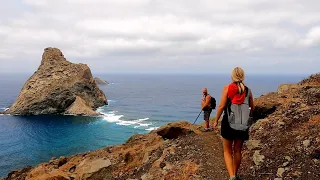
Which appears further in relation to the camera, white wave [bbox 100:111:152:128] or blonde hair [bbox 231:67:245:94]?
white wave [bbox 100:111:152:128]

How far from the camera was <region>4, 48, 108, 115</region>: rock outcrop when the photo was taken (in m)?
110

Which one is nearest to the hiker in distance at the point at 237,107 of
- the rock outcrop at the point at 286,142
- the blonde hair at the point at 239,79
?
the blonde hair at the point at 239,79

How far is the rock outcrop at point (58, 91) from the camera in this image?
110 meters

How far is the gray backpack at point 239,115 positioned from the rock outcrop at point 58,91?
100357 mm

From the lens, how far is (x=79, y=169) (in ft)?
64.5

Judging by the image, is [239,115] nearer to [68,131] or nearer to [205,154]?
[205,154]

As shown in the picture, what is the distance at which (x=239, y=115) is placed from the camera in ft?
27.0

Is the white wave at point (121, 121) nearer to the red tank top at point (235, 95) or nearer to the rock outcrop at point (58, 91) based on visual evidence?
the rock outcrop at point (58, 91)

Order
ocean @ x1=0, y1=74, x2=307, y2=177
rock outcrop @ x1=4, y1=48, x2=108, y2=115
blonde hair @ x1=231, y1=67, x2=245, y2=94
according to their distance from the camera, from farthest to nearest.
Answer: rock outcrop @ x1=4, y1=48, x2=108, y2=115 < ocean @ x1=0, y1=74, x2=307, y2=177 < blonde hair @ x1=231, y1=67, x2=245, y2=94

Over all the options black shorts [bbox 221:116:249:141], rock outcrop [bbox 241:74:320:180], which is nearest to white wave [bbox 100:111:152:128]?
rock outcrop [bbox 241:74:320:180]

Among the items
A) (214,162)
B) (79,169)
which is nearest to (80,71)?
(79,169)

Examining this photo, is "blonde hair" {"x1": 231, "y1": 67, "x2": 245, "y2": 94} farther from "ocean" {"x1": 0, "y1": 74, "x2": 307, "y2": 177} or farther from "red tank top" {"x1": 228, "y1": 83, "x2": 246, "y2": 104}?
"ocean" {"x1": 0, "y1": 74, "x2": 307, "y2": 177}

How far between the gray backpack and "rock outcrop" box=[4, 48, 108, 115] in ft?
329

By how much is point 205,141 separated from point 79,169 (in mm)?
8969
